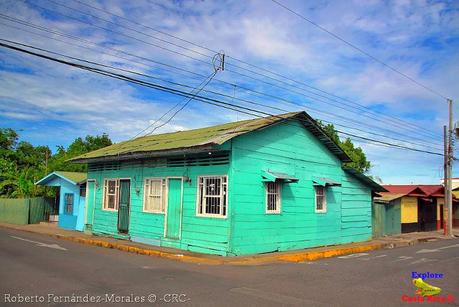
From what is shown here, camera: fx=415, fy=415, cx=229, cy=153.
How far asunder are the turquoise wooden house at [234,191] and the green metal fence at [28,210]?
9976mm

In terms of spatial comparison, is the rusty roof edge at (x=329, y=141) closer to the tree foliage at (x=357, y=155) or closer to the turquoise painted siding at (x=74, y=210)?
the turquoise painted siding at (x=74, y=210)

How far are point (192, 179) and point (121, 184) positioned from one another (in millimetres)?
4838

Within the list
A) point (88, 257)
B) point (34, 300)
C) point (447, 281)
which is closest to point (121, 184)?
point (88, 257)

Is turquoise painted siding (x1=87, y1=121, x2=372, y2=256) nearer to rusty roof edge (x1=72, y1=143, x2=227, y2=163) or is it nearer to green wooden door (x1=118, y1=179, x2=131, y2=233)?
green wooden door (x1=118, y1=179, x2=131, y2=233)

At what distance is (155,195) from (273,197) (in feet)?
15.1

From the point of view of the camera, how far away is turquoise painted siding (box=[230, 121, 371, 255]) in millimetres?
13500

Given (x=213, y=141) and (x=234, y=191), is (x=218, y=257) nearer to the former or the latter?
(x=234, y=191)

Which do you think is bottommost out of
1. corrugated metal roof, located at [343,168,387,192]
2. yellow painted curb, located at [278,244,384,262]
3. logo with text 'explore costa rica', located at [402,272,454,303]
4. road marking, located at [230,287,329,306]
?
yellow painted curb, located at [278,244,384,262]

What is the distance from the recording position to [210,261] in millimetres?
11984

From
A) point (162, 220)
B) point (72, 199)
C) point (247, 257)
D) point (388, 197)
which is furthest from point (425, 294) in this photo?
point (72, 199)

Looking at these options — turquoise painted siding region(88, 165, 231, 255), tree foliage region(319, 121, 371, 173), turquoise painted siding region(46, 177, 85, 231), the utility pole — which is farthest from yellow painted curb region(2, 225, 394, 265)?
tree foliage region(319, 121, 371, 173)

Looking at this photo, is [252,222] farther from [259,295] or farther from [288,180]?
[259,295]

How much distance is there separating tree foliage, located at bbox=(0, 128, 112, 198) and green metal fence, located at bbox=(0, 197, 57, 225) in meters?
2.43

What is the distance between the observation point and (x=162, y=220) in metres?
15.4
